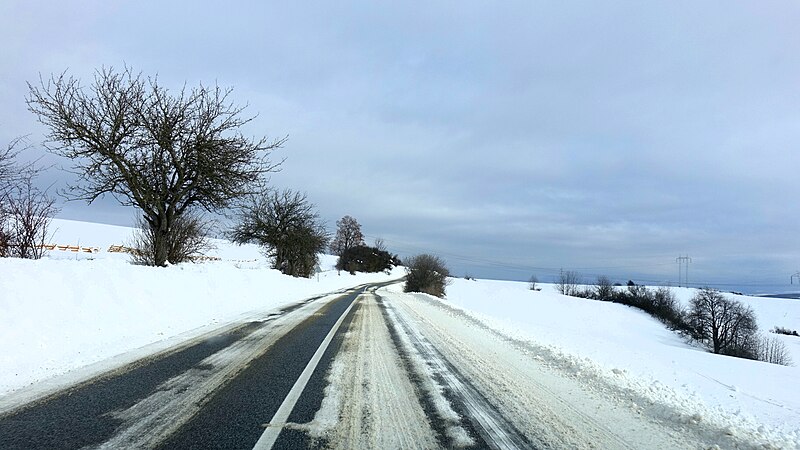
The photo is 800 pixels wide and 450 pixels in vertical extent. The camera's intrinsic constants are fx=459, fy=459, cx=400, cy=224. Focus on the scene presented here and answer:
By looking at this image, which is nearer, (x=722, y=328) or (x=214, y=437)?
(x=214, y=437)

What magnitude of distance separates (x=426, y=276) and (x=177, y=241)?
1385 inches

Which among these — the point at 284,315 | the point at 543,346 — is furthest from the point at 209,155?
the point at 543,346

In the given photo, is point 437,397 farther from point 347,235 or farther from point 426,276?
point 347,235

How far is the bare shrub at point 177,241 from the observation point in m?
22.4

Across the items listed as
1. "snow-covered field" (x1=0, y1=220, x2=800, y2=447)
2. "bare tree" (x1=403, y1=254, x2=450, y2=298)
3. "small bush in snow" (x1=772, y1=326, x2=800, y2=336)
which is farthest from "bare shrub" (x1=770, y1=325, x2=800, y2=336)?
"snow-covered field" (x1=0, y1=220, x2=800, y2=447)

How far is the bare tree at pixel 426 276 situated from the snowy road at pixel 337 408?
4565cm

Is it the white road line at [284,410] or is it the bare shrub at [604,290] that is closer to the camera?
the white road line at [284,410]

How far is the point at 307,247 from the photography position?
45.6 m

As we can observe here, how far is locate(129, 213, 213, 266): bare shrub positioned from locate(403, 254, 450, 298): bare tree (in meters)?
30.5

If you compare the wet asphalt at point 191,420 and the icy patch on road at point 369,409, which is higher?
the icy patch on road at point 369,409

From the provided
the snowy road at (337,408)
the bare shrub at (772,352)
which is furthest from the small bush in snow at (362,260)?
the snowy road at (337,408)

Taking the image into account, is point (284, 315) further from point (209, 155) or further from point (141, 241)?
point (141, 241)

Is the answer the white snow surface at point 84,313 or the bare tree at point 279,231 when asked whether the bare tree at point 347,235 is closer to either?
the bare tree at point 279,231

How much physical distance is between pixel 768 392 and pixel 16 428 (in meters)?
10.7
